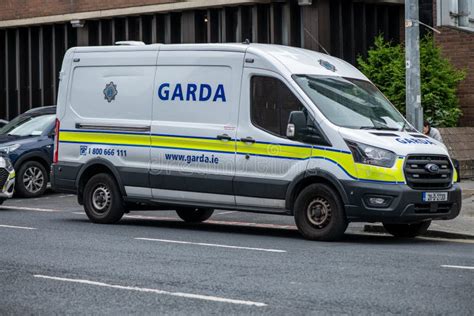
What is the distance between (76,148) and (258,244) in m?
4.17

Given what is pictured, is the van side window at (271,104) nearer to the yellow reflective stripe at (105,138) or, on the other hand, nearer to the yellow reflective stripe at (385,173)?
the yellow reflective stripe at (385,173)

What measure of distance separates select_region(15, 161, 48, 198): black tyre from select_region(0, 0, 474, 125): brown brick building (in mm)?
8496

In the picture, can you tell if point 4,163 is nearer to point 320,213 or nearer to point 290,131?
point 290,131

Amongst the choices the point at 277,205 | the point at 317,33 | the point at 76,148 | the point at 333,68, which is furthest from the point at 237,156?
the point at 317,33

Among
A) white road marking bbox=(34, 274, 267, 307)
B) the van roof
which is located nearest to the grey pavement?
white road marking bbox=(34, 274, 267, 307)

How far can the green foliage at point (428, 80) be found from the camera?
25.0 meters

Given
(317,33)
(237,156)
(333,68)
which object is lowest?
(237,156)

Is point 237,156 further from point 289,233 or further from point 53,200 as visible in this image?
point 53,200

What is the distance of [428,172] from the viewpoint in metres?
13.9

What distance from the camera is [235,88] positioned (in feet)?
48.9

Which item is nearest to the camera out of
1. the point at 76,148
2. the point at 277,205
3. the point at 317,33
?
the point at 277,205

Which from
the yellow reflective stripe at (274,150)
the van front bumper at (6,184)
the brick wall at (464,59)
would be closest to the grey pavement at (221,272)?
the yellow reflective stripe at (274,150)

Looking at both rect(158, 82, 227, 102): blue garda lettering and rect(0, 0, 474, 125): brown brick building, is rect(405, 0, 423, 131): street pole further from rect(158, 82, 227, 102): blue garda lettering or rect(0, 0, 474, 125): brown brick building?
rect(0, 0, 474, 125): brown brick building

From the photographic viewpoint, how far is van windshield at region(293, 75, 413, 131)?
46.9 ft
